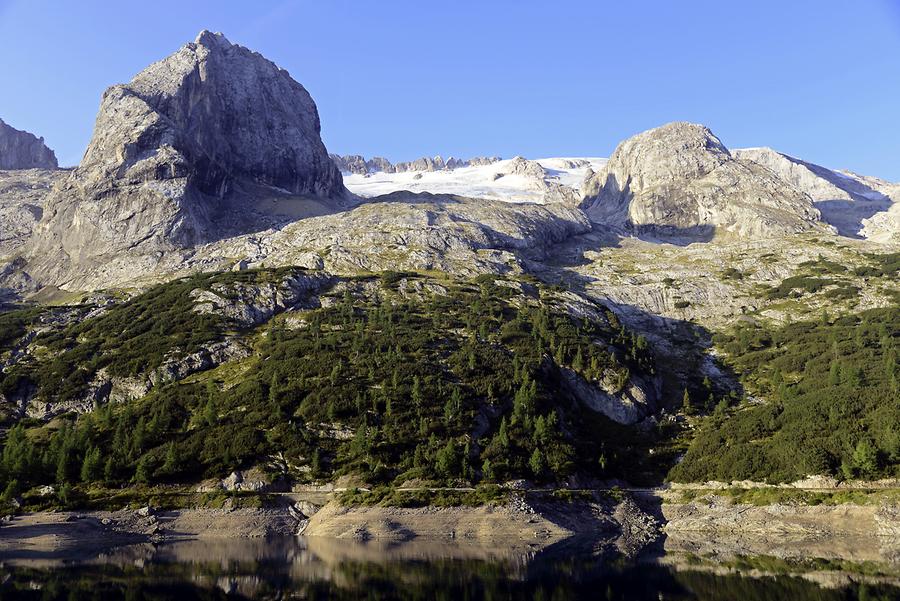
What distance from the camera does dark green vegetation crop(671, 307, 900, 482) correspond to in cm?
7762

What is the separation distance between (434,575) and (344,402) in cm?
4773

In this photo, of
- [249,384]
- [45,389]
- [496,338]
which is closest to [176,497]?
[249,384]

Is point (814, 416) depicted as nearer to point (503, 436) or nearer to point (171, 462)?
point (503, 436)

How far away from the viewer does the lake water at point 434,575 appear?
4144 cm

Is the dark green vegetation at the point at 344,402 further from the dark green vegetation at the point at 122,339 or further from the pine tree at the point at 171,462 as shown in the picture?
the dark green vegetation at the point at 122,339

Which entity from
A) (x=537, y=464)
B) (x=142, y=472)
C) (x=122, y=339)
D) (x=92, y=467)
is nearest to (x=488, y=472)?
(x=537, y=464)

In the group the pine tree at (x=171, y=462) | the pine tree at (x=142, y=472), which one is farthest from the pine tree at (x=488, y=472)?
the pine tree at (x=142, y=472)

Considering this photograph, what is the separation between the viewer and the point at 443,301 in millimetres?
148625

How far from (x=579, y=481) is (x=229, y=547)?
4463 centimetres

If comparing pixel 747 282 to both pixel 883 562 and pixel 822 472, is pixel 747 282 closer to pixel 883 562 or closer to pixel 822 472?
pixel 822 472

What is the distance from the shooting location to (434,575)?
49.2 meters

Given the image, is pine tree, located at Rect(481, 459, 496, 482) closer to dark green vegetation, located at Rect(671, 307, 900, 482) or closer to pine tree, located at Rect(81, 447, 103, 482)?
dark green vegetation, located at Rect(671, 307, 900, 482)

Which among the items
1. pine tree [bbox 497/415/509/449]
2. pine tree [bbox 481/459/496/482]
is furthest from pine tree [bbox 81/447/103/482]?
pine tree [bbox 497/415/509/449]

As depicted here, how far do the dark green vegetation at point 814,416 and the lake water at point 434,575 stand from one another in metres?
26.3
